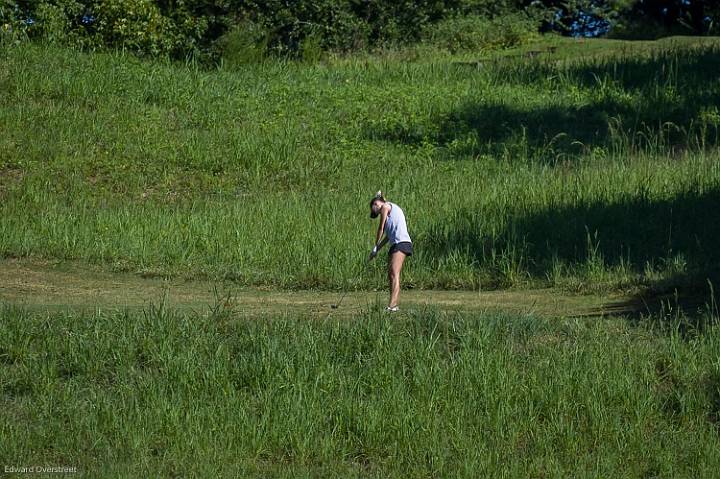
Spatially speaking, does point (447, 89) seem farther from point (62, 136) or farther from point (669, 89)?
point (62, 136)

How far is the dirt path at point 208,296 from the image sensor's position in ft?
41.9

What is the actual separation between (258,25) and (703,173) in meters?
16.3

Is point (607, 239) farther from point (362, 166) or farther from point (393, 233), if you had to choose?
point (362, 166)

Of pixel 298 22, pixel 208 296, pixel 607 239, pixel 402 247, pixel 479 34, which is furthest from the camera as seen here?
pixel 298 22

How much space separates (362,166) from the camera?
2134 cm

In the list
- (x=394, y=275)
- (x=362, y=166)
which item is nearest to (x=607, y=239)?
(x=394, y=275)

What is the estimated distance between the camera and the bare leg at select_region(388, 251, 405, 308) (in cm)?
1230

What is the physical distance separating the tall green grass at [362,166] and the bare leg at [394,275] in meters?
2.38

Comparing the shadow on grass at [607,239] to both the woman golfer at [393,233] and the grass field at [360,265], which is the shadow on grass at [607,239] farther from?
the woman golfer at [393,233]

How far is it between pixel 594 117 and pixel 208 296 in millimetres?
12128

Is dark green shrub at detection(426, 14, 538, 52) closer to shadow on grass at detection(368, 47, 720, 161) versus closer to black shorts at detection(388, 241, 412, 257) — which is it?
shadow on grass at detection(368, 47, 720, 161)

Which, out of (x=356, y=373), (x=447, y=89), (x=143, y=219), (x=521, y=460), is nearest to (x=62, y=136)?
(x=143, y=219)

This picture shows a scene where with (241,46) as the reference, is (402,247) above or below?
below

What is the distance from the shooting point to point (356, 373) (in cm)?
1006
